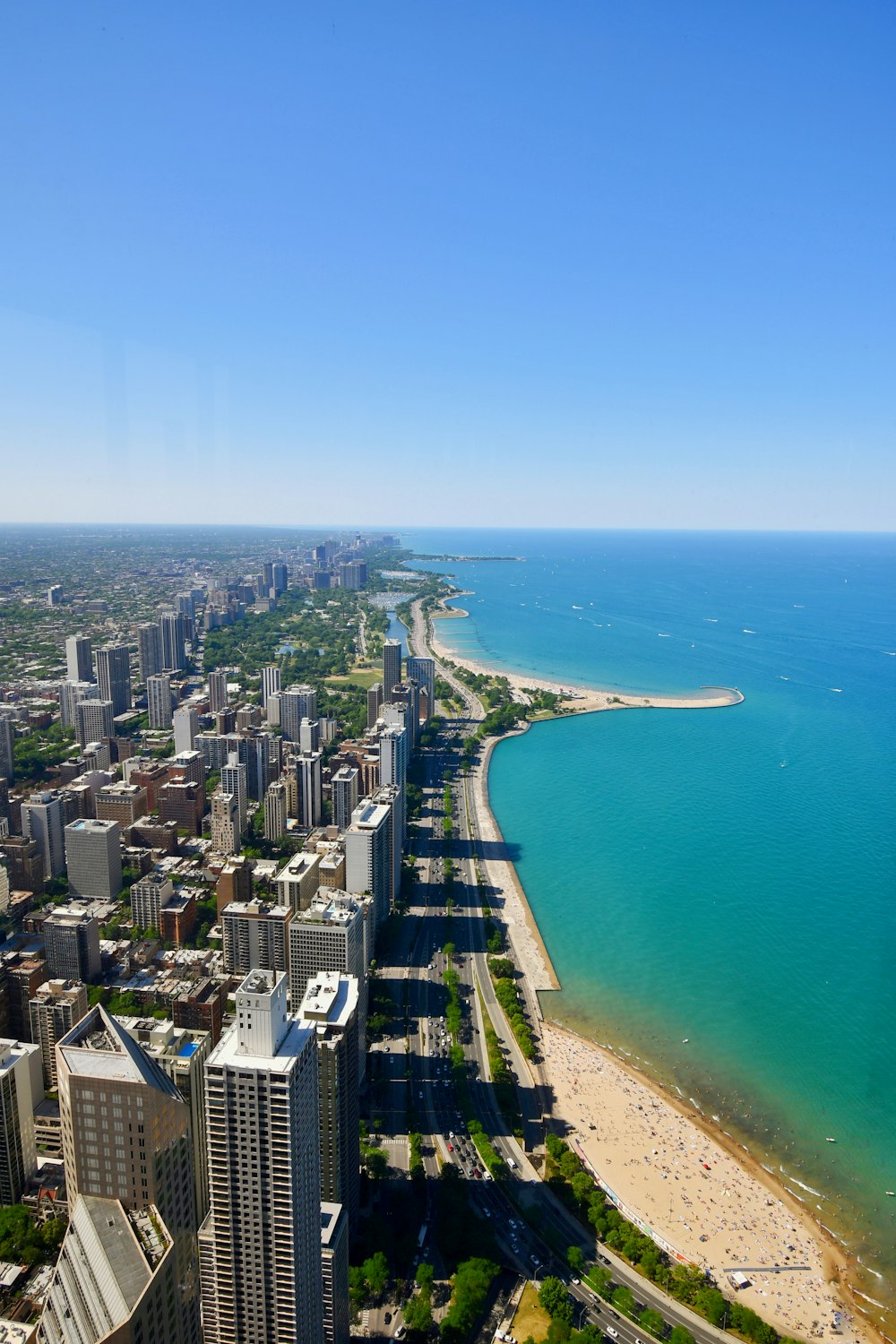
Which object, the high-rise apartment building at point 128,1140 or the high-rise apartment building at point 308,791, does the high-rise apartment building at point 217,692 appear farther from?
the high-rise apartment building at point 128,1140

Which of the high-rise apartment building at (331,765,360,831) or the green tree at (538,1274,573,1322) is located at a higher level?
the high-rise apartment building at (331,765,360,831)

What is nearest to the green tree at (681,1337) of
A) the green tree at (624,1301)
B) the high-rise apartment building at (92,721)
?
the green tree at (624,1301)

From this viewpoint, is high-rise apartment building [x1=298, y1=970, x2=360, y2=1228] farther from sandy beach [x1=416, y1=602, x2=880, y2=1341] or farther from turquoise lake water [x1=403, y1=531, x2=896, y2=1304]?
turquoise lake water [x1=403, y1=531, x2=896, y2=1304]

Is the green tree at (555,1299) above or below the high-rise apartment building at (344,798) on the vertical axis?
below

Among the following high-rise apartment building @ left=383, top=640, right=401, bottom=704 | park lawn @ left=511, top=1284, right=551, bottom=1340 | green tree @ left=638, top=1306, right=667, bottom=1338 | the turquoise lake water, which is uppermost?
high-rise apartment building @ left=383, top=640, right=401, bottom=704

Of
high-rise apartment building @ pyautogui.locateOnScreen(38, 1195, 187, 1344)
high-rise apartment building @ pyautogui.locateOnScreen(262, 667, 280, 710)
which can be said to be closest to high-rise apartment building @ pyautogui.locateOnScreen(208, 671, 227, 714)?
high-rise apartment building @ pyautogui.locateOnScreen(262, 667, 280, 710)

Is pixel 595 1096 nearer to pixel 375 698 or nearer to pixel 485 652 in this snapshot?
pixel 375 698
